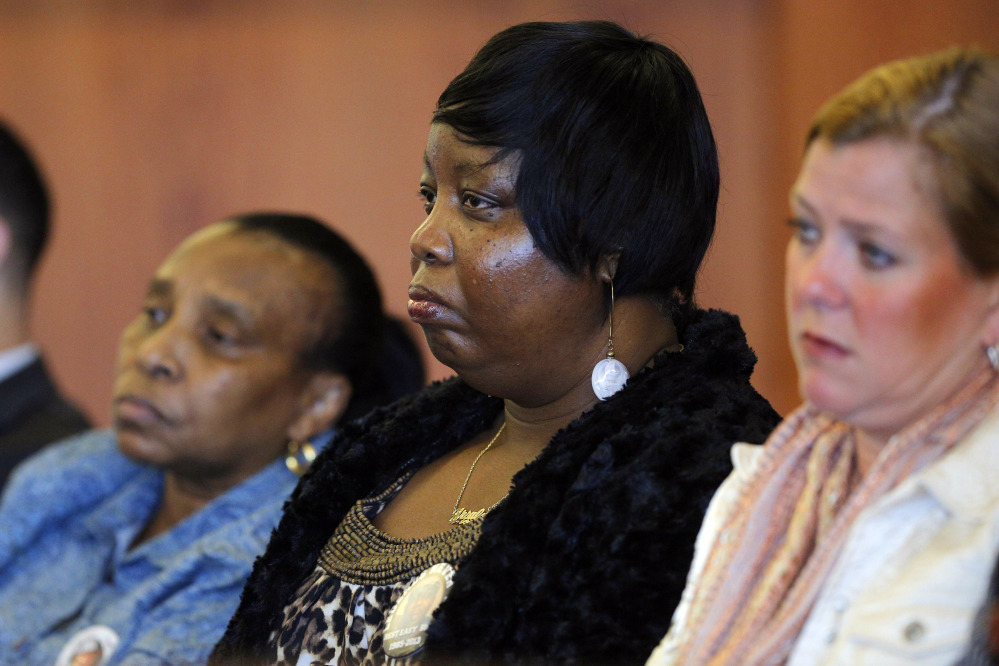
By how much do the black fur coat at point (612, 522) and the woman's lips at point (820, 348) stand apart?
0.30 meters

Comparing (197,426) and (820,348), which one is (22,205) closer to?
(197,426)

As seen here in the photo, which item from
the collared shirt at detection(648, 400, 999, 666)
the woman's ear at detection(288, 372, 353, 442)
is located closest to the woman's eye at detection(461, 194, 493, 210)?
the collared shirt at detection(648, 400, 999, 666)

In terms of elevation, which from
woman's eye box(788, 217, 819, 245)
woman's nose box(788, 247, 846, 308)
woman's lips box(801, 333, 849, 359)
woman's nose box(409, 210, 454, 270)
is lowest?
woman's nose box(409, 210, 454, 270)

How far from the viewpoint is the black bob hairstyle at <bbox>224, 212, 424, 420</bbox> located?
2.57m

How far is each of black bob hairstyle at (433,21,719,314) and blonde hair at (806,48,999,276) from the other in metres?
0.52

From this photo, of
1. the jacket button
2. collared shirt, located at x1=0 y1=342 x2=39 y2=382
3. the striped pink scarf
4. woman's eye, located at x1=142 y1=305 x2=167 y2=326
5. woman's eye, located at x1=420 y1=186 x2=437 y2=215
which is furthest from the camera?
collared shirt, located at x1=0 y1=342 x2=39 y2=382

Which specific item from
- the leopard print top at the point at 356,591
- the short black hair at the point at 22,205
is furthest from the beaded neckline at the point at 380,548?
the short black hair at the point at 22,205

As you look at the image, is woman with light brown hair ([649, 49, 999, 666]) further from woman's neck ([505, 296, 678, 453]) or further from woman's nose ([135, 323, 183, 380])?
woman's nose ([135, 323, 183, 380])

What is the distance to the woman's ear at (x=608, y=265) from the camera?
1575 millimetres

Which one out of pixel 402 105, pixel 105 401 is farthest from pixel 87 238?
pixel 402 105

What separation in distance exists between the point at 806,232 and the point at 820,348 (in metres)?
0.11

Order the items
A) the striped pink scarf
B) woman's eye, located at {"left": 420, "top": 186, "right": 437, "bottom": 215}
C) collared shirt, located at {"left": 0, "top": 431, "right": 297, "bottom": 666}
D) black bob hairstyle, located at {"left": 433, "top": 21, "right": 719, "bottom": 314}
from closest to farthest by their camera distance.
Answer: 1. the striped pink scarf
2. black bob hairstyle, located at {"left": 433, "top": 21, "right": 719, "bottom": 314}
3. woman's eye, located at {"left": 420, "top": 186, "right": 437, "bottom": 215}
4. collared shirt, located at {"left": 0, "top": 431, "right": 297, "bottom": 666}

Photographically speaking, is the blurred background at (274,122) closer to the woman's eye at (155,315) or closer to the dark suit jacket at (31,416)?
the dark suit jacket at (31,416)

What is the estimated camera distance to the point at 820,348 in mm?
1068
